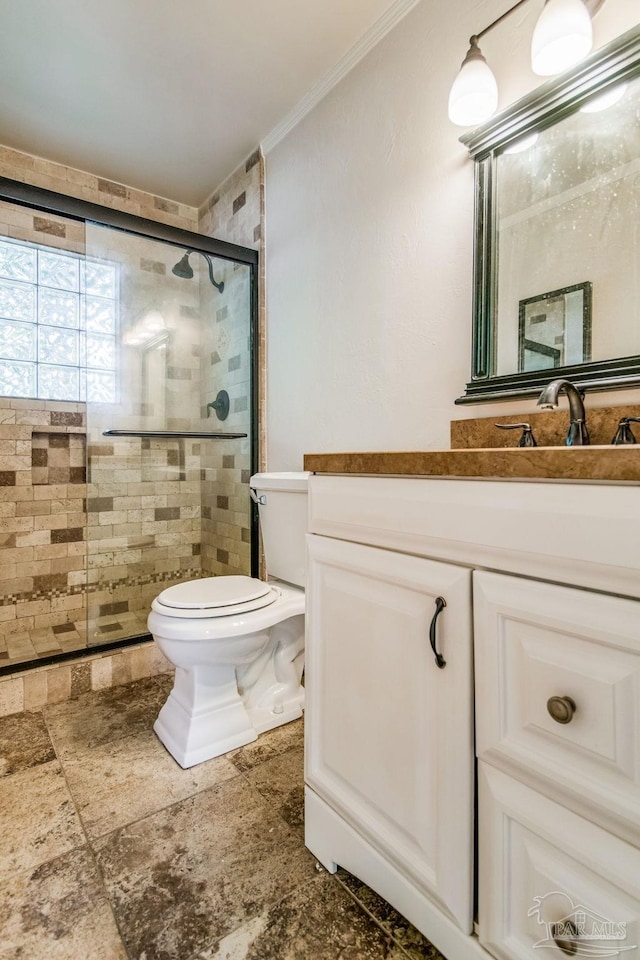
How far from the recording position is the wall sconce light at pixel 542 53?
1.02 metres

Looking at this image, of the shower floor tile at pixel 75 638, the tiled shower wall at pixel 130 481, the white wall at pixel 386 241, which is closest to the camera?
the white wall at pixel 386 241

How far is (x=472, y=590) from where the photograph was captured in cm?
71

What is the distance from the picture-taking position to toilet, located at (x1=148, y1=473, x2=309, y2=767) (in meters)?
1.42

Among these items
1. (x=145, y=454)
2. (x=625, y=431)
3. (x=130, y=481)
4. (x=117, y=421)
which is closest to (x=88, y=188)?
(x=117, y=421)

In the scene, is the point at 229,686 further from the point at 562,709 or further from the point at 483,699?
the point at 562,709

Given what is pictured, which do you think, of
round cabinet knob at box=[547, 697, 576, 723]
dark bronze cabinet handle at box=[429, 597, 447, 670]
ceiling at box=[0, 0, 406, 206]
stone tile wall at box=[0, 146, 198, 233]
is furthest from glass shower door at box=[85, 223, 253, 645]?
round cabinet knob at box=[547, 697, 576, 723]

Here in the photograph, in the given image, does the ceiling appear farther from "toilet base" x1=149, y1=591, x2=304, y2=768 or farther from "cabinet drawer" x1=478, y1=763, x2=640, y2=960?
"cabinet drawer" x1=478, y1=763, x2=640, y2=960

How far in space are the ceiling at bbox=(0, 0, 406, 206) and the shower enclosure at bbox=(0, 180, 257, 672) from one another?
0.42 m

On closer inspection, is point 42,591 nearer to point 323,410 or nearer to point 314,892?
point 323,410

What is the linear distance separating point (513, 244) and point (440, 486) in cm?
86

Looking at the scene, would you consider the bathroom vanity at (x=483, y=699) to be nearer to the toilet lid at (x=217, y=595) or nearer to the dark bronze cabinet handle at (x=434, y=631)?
the dark bronze cabinet handle at (x=434, y=631)

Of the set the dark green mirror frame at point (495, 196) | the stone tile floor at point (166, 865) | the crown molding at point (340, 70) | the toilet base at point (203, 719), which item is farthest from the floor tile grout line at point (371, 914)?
the crown molding at point (340, 70)

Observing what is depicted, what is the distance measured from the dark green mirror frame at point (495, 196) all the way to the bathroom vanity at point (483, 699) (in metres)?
0.57

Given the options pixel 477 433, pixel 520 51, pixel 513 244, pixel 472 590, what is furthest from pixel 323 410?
pixel 472 590
